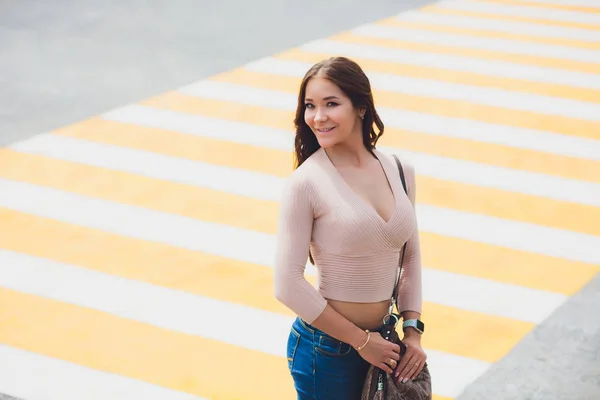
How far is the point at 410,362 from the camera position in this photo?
12.2 feet

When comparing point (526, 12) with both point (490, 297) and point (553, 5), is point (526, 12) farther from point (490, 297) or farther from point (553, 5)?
point (490, 297)

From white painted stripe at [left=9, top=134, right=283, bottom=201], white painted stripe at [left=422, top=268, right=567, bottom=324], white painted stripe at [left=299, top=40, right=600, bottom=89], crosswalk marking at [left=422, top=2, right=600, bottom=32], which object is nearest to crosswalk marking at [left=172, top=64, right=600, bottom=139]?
white painted stripe at [left=299, top=40, right=600, bottom=89]

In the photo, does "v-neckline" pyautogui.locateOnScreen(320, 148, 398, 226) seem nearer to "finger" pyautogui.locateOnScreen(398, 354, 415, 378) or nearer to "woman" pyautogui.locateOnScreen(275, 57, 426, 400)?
"woman" pyautogui.locateOnScreen(275, 57, 426, 400)

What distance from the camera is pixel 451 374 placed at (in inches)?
223

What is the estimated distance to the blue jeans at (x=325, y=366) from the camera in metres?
3.63

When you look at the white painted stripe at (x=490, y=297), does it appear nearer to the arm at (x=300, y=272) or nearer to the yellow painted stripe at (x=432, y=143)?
the yellow painted stripe at (x=432, y=143)

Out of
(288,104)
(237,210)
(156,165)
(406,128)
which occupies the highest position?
(288,104)

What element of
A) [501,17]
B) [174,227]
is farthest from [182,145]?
[501,17]

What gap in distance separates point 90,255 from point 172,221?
2.53 ft

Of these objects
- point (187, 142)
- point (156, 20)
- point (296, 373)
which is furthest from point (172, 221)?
point (156, 20)

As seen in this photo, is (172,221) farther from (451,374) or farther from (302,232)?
(302,232)

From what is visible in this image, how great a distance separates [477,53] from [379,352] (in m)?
9.01

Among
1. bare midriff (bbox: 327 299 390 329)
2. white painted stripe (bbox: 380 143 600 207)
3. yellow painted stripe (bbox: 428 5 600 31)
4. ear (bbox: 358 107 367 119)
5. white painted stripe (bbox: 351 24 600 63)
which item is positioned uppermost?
yellow painted stripe (bbox: 428 5 600 31)

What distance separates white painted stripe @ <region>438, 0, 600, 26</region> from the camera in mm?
13797
